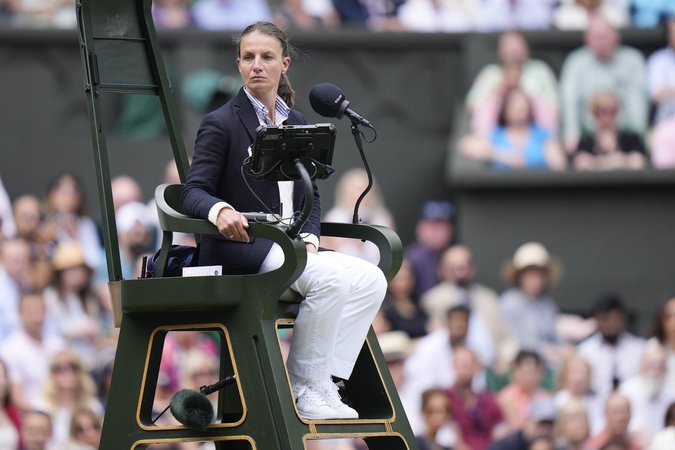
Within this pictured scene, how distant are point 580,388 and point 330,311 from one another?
210 inches

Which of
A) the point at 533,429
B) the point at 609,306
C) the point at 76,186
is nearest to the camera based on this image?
the point at 533,429

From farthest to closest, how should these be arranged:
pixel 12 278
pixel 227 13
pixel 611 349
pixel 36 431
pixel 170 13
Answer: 1. pixel 227 13
2. pixel 170 13
3. pixel 611 349
4. pixel 12 278
5. pixel 36 431

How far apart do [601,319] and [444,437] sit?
166 centimetres

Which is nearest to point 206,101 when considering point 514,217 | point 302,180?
point 514,217

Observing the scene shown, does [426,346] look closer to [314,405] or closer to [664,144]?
[664,144]

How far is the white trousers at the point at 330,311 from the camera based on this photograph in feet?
21.6

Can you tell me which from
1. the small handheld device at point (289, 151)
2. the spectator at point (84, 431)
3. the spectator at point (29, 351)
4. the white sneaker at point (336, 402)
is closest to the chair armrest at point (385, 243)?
the small handheld device at point (289, 151)

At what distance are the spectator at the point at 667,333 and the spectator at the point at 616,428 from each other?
518mm

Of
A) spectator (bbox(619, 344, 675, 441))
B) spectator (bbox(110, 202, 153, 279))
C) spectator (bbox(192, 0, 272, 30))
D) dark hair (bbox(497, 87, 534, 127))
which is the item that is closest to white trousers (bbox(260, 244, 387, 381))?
spectator (bbox(619, 344, 675, 441))

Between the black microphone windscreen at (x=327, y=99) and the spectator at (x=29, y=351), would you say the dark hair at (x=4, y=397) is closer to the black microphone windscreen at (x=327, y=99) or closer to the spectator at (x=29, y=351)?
the spectator at (x=29, y=351)

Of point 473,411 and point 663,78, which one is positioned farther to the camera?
point 663,78

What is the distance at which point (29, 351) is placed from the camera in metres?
11.3

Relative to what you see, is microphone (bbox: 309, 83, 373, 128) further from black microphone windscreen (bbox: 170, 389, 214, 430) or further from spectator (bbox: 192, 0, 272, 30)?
spectator (bbox: 192, 0, 272, 30)

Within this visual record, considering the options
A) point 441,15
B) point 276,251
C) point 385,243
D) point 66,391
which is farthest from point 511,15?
point 276,251
